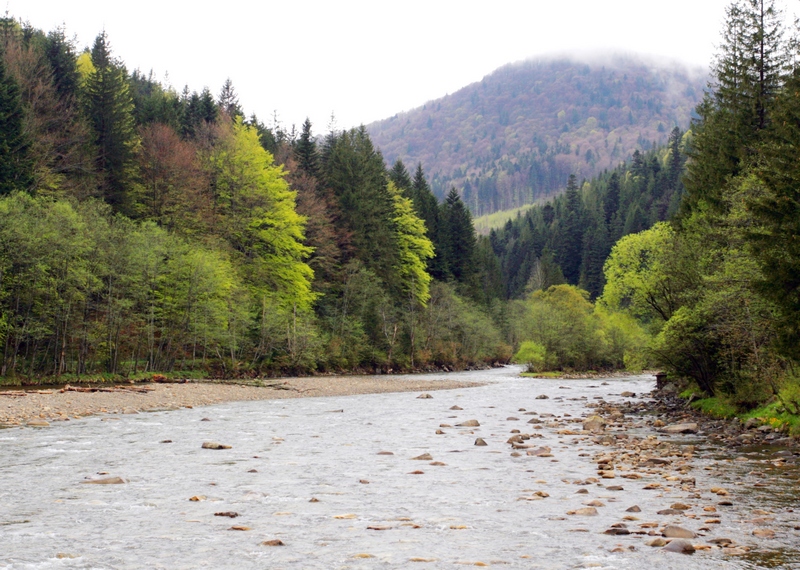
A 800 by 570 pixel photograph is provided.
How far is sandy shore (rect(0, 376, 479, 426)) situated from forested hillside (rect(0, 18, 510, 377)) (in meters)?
5.63

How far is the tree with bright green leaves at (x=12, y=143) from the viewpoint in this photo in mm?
40875

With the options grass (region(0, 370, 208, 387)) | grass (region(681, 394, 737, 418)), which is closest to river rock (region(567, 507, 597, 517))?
grass (region(681, 394, 737, 418))

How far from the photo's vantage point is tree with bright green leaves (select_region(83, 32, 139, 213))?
171ft

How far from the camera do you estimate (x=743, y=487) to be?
13.4 m

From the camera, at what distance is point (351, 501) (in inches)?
486

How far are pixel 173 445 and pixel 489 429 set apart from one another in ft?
36.3

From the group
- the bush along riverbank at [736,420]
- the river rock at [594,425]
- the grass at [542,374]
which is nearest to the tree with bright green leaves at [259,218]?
the grass at [542,374]

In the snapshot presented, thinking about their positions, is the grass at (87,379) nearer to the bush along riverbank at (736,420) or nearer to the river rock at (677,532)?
the bush along riverbank at (736,420)

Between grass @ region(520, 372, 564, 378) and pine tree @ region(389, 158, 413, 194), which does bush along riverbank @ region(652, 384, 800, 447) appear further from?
pine tree @ region(389, 158, 413, 194)

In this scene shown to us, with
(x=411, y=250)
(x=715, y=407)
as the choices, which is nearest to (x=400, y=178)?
(x=411, y=250)

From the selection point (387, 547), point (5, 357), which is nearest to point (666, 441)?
point (387, 547)

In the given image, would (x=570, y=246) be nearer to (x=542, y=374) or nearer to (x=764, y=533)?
(x=542, y=374)

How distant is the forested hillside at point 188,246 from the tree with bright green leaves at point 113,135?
6.8 inches

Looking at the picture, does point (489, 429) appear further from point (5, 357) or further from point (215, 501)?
point (5, 357)
